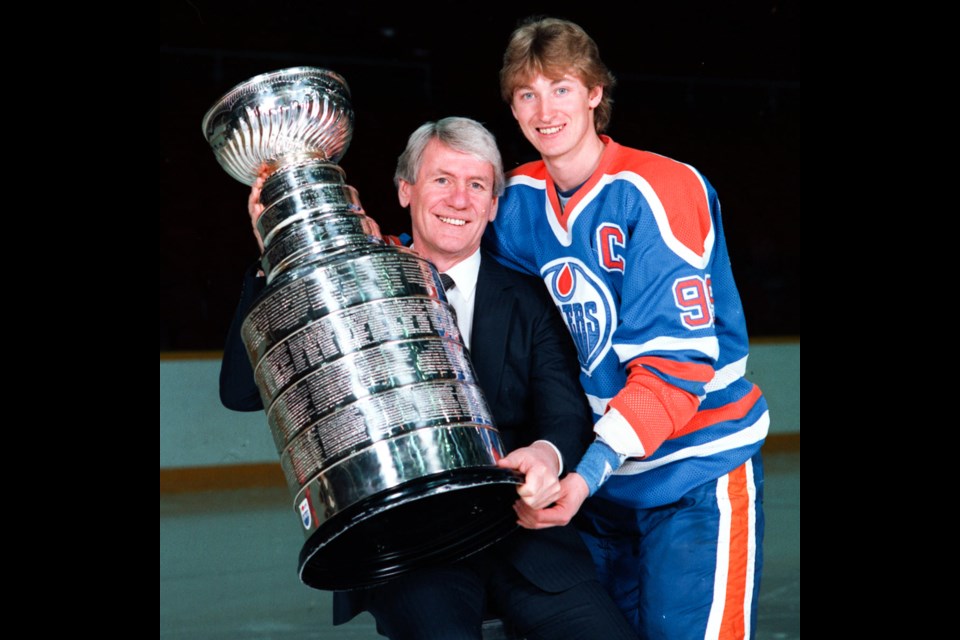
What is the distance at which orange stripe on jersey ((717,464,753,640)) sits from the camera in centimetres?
180

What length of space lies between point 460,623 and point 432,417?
0.38 meters

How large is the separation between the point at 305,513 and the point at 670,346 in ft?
2.05

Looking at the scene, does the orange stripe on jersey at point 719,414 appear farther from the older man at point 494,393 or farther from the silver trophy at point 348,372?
the silver trophy at point 348,372

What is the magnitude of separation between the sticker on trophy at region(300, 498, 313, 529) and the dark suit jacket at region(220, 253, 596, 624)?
35 cm

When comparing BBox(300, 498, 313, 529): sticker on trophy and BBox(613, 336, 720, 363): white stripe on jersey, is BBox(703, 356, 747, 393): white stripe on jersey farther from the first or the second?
BBox(300, 498, 313, 529): sticker on trophy

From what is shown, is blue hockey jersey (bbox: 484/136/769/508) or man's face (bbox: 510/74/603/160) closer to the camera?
blue hockey jersey (bbox: 484/136/769/508)

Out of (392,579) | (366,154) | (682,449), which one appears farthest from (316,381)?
(366,154)

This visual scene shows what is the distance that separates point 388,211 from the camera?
20.0ft

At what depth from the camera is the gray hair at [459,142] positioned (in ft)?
5.92

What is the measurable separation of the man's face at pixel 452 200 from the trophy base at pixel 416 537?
43 centimetres

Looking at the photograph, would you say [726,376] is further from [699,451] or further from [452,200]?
[452,200]

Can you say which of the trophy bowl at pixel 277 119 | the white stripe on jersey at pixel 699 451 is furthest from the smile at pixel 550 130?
the white stripe on jersey at pixel 699 451

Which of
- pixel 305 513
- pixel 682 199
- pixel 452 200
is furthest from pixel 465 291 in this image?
pixel 305 513

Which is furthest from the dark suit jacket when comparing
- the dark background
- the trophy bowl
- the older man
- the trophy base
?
the dark background
